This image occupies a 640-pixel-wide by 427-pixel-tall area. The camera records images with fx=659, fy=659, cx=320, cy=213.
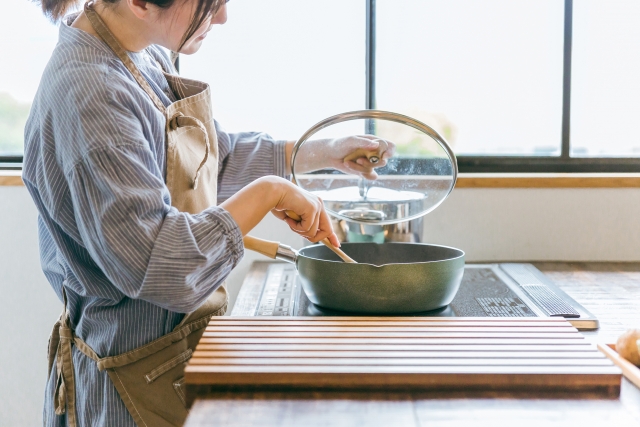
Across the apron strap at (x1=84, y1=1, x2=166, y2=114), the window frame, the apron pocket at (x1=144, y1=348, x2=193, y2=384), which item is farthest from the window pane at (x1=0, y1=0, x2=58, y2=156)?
the apron pocket at (x1=144, y1=348, x2=193, y2=384)

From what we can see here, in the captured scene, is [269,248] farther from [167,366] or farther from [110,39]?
[110,39]

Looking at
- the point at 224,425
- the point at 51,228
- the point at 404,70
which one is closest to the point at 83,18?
the point at 51,228

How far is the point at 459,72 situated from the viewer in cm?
196

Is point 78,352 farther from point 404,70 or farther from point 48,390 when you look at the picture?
point 404,70

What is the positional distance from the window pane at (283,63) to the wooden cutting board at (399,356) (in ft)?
3.69

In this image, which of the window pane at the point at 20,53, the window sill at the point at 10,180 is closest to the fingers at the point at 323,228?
the window sill at the point at 10,180

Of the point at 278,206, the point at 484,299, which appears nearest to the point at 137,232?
the point at 278,206

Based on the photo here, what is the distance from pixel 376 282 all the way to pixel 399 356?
0.75 feet

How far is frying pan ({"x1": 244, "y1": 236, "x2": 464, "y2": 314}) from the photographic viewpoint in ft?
3.39

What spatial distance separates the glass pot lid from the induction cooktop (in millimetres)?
202

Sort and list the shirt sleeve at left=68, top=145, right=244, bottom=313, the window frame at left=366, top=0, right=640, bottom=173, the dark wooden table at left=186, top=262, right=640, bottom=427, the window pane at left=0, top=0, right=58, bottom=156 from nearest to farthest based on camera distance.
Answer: the dark wooden table at left=186, top=262, right=640, bottom=427, the shirt sleeve at left=68, top=145, right=244, bottom=313, the window frame at left=366, top=0, right=640, bottom=173, the window pane at left=0, top=0, right=58, bottom=156

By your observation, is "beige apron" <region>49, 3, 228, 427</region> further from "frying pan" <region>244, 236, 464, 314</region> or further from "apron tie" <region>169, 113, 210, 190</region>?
"frying pan" <region>244, 236, 464, 314</region>

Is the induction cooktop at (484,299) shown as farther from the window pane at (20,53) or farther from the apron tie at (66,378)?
the window pane at (20,53)

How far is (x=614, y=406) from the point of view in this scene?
0.73m
